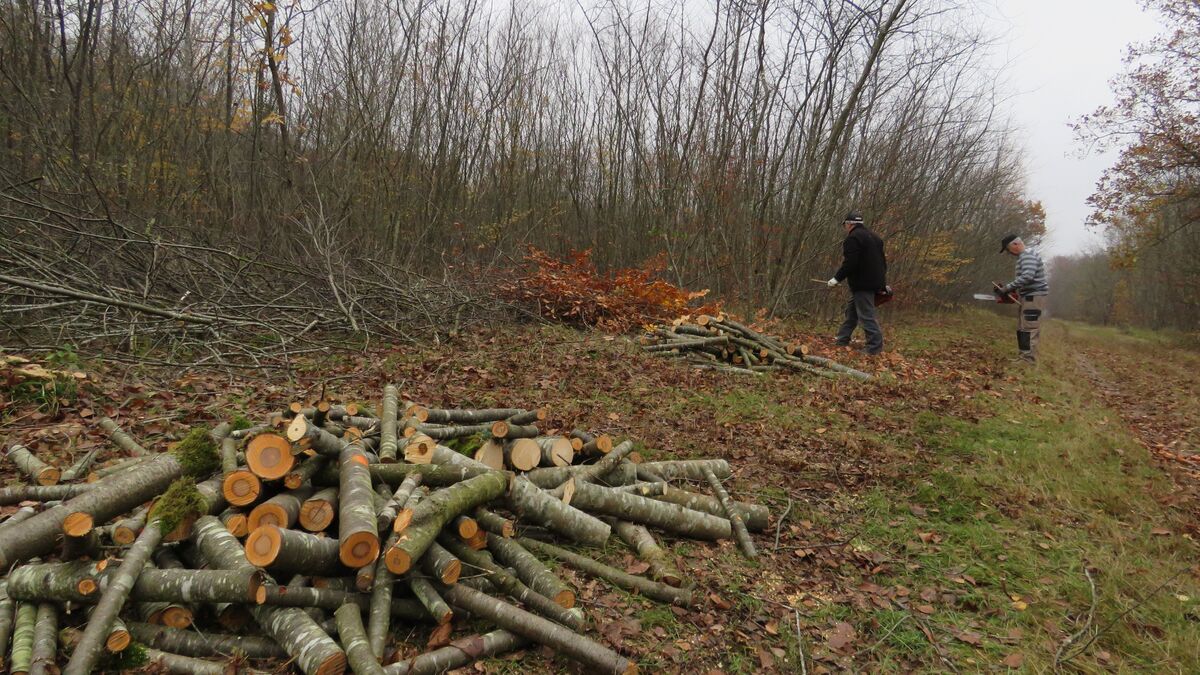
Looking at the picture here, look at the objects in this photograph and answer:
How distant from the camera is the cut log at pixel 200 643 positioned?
2152 mm

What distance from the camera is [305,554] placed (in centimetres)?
233

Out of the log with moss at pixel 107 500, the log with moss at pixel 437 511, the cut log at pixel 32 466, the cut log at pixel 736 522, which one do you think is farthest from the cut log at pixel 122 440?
the cut log at pixel 736 522

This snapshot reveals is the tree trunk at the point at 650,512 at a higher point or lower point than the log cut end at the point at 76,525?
lower

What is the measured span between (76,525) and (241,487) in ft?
1.90

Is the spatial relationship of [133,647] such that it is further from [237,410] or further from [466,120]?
[466,120]

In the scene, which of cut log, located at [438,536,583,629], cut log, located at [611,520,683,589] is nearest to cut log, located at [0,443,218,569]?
cut log, located at [438,536,583,629]

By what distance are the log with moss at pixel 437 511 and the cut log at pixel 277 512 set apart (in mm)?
620

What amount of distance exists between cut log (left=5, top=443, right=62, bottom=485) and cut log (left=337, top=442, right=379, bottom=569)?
4.90 ft

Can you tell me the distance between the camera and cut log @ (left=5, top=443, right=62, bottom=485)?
2.91 meters

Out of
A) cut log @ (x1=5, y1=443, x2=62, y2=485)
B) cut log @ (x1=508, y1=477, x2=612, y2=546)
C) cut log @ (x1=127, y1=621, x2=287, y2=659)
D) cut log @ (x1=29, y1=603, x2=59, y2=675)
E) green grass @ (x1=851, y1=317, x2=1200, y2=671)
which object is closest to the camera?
cut log @ (x1=29, y1=603, x2=59, y2=675)

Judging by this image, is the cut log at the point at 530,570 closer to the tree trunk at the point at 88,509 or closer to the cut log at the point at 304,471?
the cut log at the point at 304,471

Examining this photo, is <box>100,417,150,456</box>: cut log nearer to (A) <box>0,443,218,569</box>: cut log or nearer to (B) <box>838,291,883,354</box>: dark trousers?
(A) <box>0,443,218,569</box>: cut log

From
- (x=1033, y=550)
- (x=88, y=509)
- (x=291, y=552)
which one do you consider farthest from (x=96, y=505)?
(x=1033, y=550)

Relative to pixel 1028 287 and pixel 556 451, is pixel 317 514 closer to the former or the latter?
pixel 556 451
